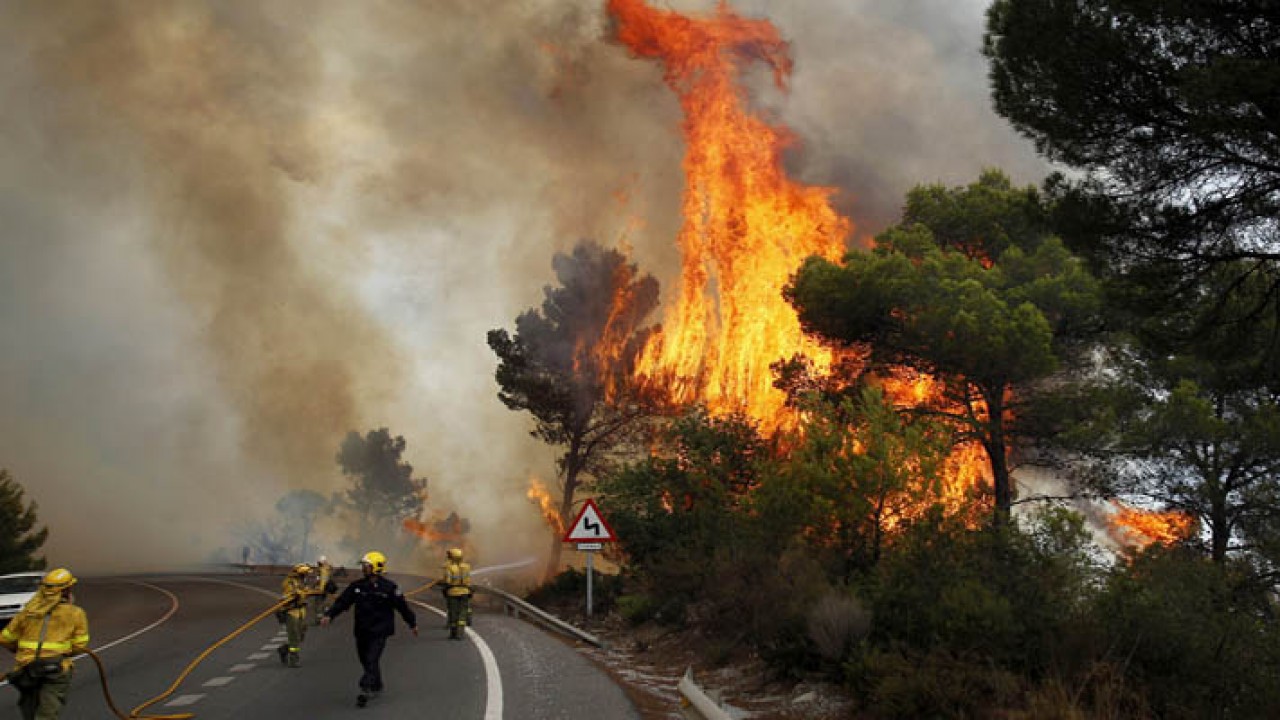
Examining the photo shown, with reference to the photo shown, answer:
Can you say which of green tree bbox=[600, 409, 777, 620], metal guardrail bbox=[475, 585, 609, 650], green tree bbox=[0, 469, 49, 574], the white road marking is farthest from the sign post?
green tree bbox=[0, 469, 49, 574]

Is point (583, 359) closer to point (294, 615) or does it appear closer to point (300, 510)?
point (294, 615)

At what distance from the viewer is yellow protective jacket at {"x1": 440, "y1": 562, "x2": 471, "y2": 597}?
17.0m

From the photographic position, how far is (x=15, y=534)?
45344 mm

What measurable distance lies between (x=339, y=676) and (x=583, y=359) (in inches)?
1113

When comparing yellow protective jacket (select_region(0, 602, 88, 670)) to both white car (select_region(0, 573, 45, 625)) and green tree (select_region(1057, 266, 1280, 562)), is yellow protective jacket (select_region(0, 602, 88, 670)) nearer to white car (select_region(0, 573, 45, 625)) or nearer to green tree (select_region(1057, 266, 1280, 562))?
white car (select_region(0, 573, 45, 625))

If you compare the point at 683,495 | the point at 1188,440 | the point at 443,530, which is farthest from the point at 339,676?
the point at 443,530

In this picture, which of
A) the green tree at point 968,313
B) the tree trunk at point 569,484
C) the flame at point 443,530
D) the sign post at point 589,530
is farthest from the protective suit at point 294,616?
the flame at point 443,530

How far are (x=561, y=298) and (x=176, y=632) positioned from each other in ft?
77.4

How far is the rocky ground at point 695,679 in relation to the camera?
372 inches

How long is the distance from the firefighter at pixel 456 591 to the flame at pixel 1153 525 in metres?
14.7

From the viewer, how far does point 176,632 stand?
19375 millimetres

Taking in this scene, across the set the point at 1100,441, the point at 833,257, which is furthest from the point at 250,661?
the point at 833,257

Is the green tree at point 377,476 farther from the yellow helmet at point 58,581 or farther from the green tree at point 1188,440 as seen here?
the yellow helmet at point 58,581

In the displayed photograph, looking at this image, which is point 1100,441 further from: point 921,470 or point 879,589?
point 879,589
